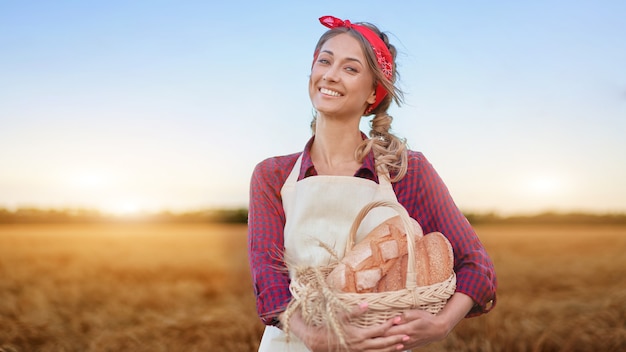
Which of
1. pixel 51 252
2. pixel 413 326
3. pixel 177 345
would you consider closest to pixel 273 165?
pixel 413 326

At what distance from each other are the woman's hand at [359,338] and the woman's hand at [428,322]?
2 cm

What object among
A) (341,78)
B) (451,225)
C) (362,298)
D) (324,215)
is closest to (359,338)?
(362,298)

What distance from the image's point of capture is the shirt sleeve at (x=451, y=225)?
2291 mm

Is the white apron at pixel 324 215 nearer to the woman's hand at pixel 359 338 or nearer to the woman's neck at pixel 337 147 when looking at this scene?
the woman's neck at pixel 337 147

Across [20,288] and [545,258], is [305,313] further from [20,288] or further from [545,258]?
[545,258]

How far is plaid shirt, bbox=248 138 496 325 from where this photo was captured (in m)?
2.28

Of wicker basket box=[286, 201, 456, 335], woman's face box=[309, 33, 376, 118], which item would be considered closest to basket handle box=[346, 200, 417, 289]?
wicker basket box=[286, 201, 456, 335]

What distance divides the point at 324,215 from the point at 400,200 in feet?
1.19

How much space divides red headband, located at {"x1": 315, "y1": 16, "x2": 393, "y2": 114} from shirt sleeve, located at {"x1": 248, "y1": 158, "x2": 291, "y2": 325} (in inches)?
21.8

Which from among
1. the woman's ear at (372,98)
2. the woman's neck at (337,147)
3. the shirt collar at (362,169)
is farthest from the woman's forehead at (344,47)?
the shirt collar at (362,169)

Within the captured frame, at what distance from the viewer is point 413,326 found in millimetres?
1979

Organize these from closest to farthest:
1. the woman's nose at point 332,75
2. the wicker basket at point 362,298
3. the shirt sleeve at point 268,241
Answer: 1. the wicker basket at point 362,298
2. the shirt sleeve at point 268,241
3. the woman's nose at point 332,75

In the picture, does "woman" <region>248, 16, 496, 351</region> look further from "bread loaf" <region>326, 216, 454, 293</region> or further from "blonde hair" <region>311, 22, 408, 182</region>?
"bread loaf" <region>326, 216, 454, 293</region>

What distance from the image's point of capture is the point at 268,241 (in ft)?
7.95
